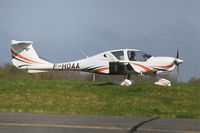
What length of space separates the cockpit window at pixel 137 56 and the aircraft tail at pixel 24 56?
7954mm

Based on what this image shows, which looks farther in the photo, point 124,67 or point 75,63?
point 75,63

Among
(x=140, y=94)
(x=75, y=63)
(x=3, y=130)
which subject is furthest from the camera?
(x=75, y=63)

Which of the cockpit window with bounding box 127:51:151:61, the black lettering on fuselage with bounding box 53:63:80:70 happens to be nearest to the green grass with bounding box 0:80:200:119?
the cockpit window with bounding box 127:51:151:61

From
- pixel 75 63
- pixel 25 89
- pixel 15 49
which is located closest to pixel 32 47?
pixel 15 49

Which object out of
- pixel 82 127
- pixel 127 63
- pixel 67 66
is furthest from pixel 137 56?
pixel 82 127

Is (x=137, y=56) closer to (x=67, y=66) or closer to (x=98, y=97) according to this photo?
(x=67, y=66)

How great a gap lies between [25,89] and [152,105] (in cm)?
747

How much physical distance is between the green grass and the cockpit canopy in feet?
10.7

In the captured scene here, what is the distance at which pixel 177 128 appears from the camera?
449 inches

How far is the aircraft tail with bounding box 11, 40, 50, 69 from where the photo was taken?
36.1 meters

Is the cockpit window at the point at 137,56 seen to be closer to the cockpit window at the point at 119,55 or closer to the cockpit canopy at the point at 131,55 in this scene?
the cockpit canopy at the point at 131,55

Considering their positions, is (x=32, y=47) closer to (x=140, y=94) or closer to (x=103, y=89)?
(x=103, y=89)

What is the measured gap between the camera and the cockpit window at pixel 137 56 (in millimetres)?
30750

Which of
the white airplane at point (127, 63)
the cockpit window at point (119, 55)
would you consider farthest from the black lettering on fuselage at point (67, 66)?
the cockpit window at point (119, 55)
